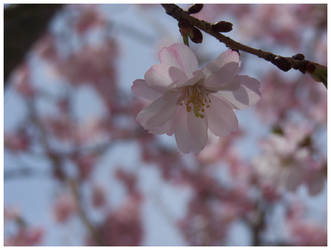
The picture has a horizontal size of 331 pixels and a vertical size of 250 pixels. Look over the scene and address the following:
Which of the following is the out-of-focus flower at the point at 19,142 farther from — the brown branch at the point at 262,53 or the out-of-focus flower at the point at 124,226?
the brown branch at the point at 262,53

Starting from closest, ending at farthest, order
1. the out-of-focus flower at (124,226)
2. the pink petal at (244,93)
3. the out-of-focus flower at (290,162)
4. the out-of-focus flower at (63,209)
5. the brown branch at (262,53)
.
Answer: the brown branch at (262,53), the pink petal at (244,93), the out-of-focus flower at (290,162), the out-of-focus flower at (124,226), the out-of-focus flower at (63,209)

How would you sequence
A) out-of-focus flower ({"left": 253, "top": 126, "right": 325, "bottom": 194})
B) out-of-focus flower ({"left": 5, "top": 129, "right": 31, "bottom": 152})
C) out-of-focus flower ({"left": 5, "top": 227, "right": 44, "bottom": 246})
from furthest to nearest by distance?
out-of-focus flower ({"left": 5, "top": 129, "right": 31, "bottom": 152}), out-of-focus flower ({"left": 5, "top": 227, "right": 44, "bottom": 246}), out-of-focus flower ({"left": 253, "top": 126, "right": 325, "bottom": 194})

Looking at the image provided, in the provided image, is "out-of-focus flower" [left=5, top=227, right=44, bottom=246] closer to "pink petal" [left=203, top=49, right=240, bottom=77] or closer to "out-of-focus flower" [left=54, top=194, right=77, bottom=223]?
"out-of-focus flower" [left=54, top=194, right=77, bottom=223]

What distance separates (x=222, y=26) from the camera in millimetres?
604

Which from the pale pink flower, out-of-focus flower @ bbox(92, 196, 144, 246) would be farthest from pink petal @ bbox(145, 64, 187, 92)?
out-of-focus flower @ bbox(92, 196, 144, 246)

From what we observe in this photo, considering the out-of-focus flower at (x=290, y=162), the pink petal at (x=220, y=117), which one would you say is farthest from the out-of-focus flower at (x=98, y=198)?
the pink petal at (x=220, y=117)

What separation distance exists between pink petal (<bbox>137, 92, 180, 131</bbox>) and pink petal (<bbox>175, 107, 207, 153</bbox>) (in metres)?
0.03

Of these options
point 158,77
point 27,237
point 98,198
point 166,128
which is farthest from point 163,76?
point 98,198

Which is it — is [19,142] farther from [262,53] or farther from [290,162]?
[262,53]

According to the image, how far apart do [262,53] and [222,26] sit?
7 centimetres

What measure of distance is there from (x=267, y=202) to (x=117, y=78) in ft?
11.0

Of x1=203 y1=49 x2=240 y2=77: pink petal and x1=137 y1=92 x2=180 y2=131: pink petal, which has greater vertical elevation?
x1=203 y1=49 x2=240 y2=77: pink petal

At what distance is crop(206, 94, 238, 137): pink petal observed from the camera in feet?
2.48

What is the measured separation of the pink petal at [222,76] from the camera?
2.18 ft
